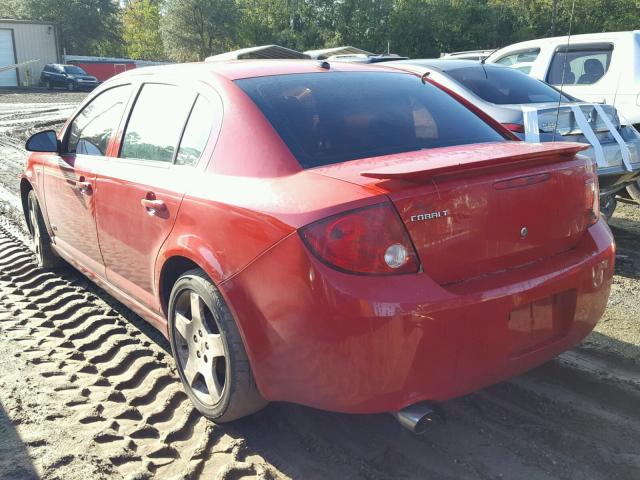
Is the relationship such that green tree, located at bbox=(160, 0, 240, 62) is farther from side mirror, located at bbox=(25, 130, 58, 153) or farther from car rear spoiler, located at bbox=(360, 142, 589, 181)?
car rear spoiler, located at bbox=(360, 142, 589, 181)

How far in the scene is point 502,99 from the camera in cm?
599

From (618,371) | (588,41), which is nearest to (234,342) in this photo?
(618,371)

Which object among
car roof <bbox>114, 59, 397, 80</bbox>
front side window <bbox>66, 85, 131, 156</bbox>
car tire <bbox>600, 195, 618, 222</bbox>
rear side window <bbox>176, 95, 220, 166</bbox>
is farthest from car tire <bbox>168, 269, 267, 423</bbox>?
car tire <bbox>600, 195, 618, 222</bbox>

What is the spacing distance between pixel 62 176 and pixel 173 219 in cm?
174

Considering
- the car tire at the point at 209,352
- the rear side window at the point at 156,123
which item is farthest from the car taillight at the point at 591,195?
the rear side window at the point at 156,123

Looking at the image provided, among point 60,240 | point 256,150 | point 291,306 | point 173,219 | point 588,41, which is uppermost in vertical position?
point 588,41

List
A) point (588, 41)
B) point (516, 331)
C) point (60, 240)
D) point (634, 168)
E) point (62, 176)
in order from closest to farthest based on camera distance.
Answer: point (516, 331) → point (62, 176) → point (60, 240) → point (634, 168) → point (588, 41)

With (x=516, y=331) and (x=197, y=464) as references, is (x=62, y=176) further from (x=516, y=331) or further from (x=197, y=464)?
(x=516, y=331)

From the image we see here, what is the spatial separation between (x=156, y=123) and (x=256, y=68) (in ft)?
2.04

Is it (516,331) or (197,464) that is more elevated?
(516,331)

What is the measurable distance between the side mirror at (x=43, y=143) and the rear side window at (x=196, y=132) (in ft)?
5.60

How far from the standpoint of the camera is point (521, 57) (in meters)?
8.63

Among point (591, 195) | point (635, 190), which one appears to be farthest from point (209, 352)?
point (635, 190)

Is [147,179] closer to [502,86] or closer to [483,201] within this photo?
[483,201]
